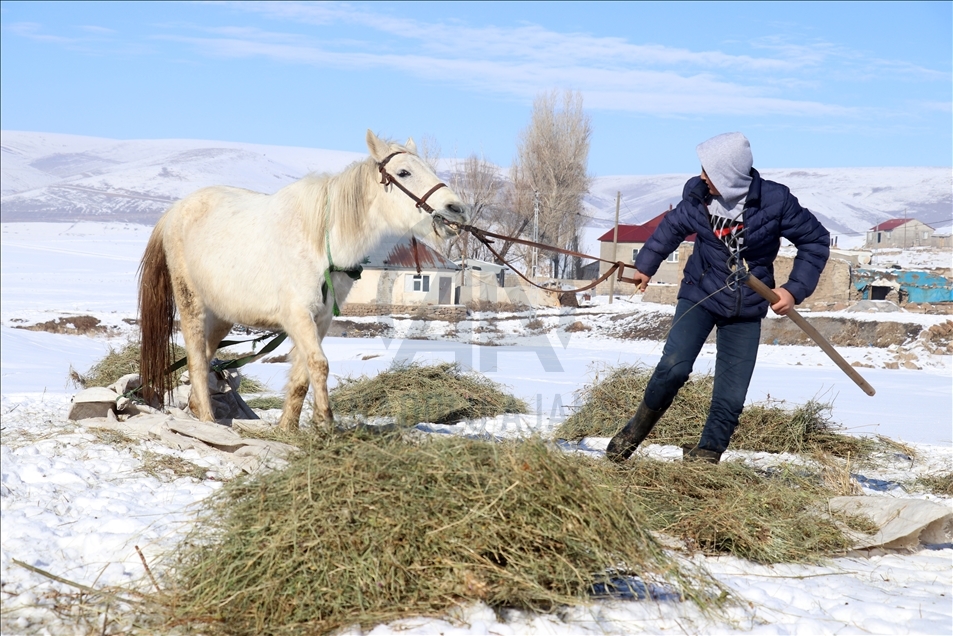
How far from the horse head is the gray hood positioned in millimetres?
1369

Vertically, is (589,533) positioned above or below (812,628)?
above

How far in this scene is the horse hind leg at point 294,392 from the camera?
4.97 m

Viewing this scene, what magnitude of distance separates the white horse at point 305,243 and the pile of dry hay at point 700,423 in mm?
2356

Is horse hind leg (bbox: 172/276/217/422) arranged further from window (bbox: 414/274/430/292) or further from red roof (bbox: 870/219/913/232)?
red roof (bbox: 870/219/913/232)

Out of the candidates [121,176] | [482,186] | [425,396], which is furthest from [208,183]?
[425,396]

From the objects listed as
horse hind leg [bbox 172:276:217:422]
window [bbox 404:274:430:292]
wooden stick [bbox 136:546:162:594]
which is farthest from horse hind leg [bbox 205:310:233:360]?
window [bbox 404:274:430:292]

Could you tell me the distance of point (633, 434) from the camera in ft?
14.9

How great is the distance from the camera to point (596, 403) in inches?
265

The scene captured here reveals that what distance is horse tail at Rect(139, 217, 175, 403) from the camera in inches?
219

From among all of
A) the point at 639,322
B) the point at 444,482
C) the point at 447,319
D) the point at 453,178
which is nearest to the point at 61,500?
the point at 444,482

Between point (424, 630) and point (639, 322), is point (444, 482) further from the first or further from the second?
point (639, 322)

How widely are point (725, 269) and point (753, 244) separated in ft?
0.63

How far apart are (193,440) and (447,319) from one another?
63.4ft

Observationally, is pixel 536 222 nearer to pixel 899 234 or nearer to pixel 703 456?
pixel 899 234
